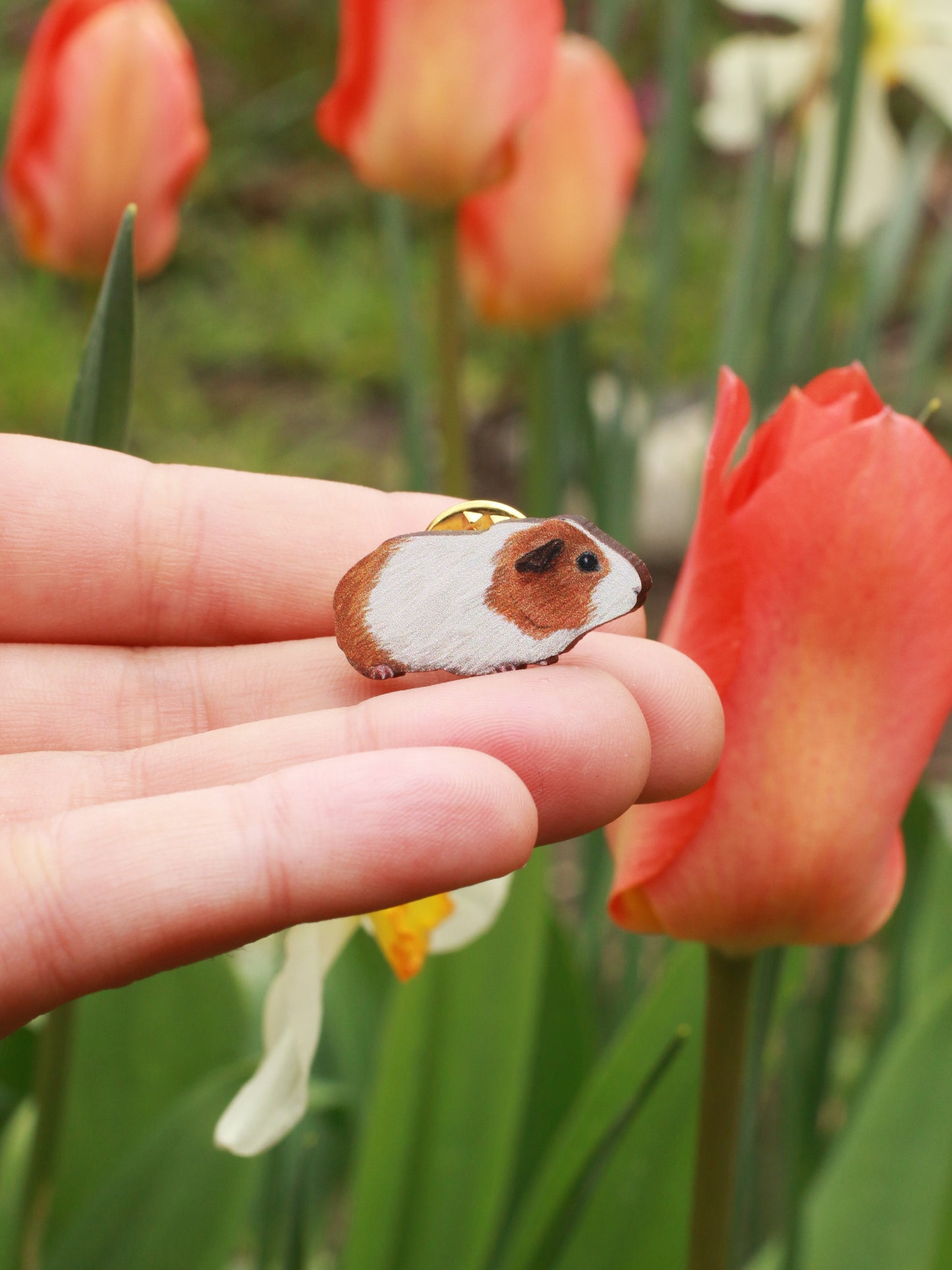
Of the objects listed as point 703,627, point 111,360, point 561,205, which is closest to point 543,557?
point 703,627

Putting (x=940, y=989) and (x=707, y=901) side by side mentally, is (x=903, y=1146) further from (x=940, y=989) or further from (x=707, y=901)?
(x=707, y=901)

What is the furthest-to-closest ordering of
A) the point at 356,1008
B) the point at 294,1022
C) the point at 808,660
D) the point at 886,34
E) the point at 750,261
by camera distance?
the point at 886,34, the point at 750,261, the point at 356,1008, the point at 294,1022, the point at 808,660

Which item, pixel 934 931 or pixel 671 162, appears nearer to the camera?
pixel 934 931

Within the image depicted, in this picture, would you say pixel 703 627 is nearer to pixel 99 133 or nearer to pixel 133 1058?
pixel 133 1058

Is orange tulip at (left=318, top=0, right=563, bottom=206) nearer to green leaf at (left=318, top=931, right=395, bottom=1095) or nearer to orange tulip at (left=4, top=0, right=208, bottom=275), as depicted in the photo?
orange tulip at (left=4, top=0, right=208, bottom=275)

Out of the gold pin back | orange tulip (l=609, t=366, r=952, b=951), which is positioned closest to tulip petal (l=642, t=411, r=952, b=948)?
orange tulip (l=609, t=366, r=952, b=951)

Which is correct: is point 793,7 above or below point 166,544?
above
